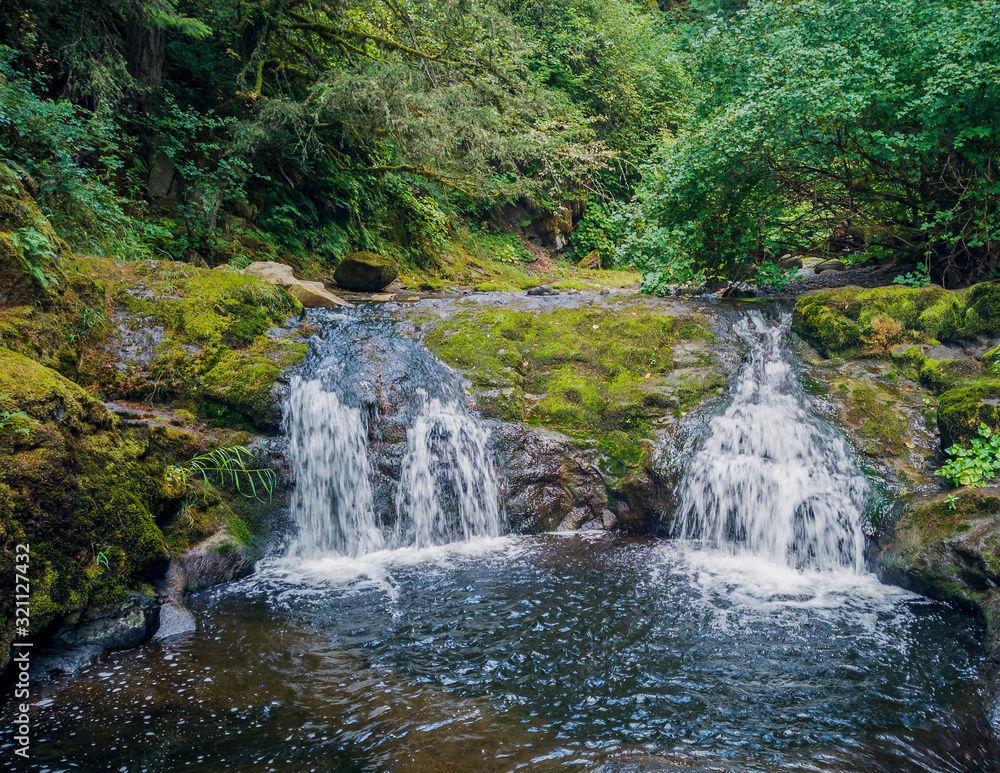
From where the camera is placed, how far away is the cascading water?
5941mm

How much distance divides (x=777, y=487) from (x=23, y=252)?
735 centimetres

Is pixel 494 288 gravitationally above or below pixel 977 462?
above

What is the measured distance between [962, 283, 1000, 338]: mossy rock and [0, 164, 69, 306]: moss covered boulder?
9.60m

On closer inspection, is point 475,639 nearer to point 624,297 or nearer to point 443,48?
point 624,297

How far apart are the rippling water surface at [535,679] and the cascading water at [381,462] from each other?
2.69 feet

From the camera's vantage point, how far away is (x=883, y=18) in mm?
6824

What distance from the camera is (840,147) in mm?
7004

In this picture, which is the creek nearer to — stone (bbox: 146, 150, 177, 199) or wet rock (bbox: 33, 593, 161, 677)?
wet rock (bbox: 33, 593, 161, 677)

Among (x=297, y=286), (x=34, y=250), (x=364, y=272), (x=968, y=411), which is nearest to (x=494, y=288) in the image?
(x=364, y=272)

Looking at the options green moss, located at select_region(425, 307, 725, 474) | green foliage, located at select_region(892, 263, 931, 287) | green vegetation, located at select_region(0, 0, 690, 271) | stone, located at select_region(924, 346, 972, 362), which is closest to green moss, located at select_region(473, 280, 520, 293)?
green vegetation, located at select_region(0, 0, 690, 271)

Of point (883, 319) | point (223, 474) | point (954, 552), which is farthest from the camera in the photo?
point (883, 319)

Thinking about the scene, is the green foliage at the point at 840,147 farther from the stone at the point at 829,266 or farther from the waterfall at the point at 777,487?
the waterfall at the point at 777,487

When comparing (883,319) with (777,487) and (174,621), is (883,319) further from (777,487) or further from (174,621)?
(174,621)

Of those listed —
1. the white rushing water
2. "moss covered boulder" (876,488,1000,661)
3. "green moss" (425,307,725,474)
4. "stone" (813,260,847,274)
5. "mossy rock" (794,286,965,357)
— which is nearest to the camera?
"moss covered boulder" (876,488,1000,661)
